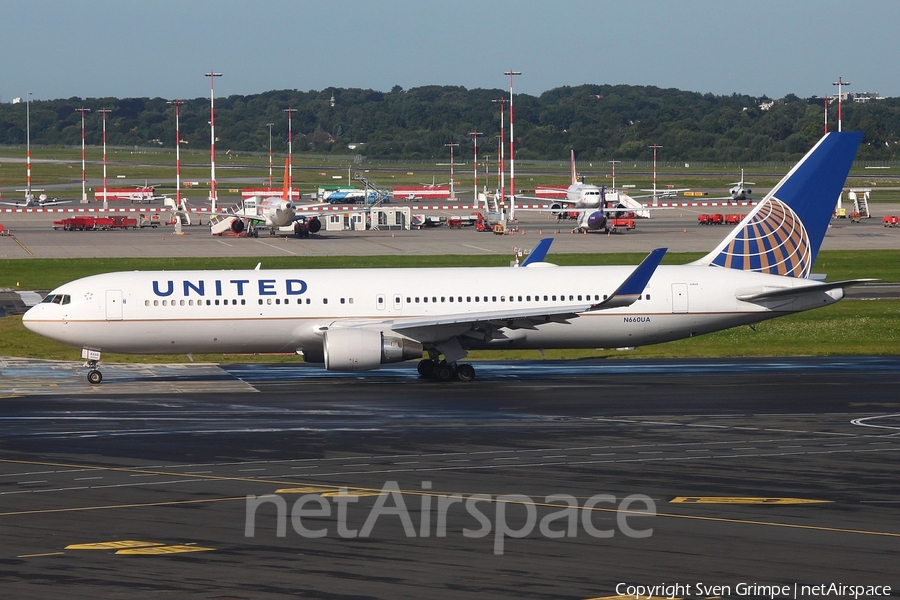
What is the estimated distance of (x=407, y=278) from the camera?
4016cm

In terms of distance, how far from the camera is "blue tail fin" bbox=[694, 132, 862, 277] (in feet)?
139

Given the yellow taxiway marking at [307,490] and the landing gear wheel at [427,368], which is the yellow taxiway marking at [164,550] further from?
the landing gear wheel at [427,368]

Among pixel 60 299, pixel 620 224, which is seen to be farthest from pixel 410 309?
pixel 620 224

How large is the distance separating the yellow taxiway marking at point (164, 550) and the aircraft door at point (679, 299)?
25075 mm

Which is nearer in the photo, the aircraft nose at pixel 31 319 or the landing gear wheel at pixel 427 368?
the aircraft nose at pixel 31 319

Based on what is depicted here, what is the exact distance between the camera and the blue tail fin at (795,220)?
4247cm

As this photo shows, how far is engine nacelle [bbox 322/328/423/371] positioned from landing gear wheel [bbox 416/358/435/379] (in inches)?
102

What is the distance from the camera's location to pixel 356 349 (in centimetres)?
3650

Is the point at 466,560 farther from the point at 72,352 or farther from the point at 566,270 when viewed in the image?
the point at 72,352

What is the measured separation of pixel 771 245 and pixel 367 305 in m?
14.8

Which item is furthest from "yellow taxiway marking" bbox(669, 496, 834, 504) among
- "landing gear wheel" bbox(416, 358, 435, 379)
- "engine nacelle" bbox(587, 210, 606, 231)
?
"engine nacelle" bbox(587, 210, 606, 231)

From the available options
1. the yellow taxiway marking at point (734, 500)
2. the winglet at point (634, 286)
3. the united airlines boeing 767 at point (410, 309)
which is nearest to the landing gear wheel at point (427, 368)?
the united airlines boeing 767 at point (410, 309)

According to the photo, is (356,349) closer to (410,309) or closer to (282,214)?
(410,309)

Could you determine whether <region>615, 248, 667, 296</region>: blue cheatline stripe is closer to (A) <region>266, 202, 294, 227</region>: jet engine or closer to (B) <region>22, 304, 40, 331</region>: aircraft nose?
(B) <region>22, 304, 40, 331</region>: aircraft nose
